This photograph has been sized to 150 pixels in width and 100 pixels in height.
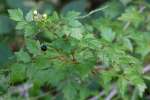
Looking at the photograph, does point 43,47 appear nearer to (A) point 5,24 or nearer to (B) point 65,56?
(B) point 65,56

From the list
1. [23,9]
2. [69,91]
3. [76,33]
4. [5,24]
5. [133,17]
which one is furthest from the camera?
[23,9]

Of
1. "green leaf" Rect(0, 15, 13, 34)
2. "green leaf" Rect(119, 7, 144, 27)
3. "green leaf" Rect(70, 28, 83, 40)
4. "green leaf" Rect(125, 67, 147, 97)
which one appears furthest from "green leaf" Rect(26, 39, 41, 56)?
"green leaf" Rect(0, 15, 13, 34)

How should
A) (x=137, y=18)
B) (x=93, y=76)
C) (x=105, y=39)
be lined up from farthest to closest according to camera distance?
(x=137, y=18) < (x=93, y=76) < (x=105, y=39)

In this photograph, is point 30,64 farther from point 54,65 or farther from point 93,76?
point 93,76

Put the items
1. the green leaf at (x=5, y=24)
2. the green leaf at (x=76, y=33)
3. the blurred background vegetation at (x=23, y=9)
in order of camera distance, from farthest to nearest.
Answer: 1. the green leaf at (x=5, y=24)
2. the blurred background vegetation at (x=23, y=9)
3. the green leaf at (x=76, y=33)

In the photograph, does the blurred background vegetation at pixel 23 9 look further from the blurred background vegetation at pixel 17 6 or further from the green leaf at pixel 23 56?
the green leaf at pixel 23 56

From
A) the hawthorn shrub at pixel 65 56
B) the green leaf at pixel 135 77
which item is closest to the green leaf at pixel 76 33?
the hawthorn shrub at pixel 65 56

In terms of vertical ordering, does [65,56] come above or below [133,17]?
below

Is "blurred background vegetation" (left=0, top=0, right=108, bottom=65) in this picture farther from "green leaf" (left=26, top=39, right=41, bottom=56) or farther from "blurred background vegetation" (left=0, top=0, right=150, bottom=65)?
"green leaf" (left=26, top=39, right=41, bottom=56)

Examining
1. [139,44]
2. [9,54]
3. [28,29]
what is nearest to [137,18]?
[139,44]

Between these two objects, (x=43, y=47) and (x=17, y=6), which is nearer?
(x=43, y=47)

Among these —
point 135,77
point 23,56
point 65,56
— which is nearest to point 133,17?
point 135,77
